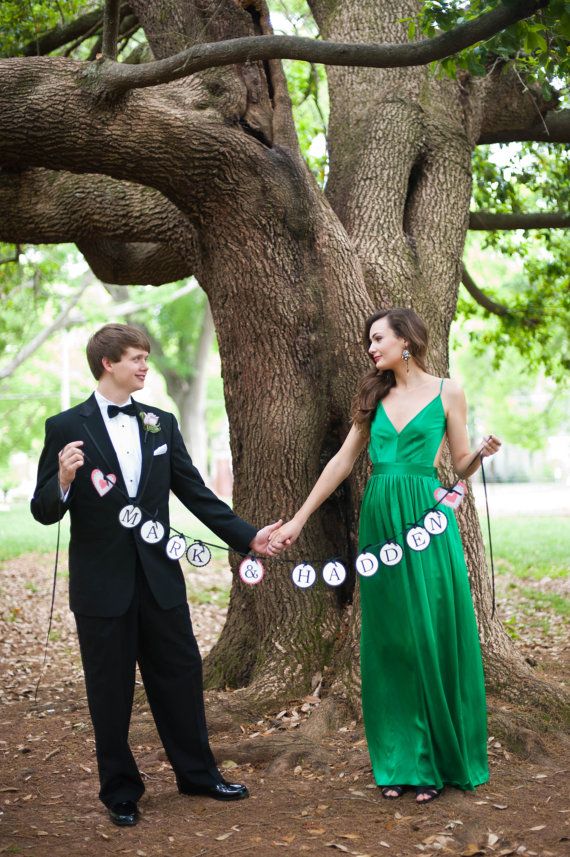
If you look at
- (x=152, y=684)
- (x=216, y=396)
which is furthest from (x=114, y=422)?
(x=216, y=396)

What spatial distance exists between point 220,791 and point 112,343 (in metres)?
2.32

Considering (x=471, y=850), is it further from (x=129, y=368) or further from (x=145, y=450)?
(x=129, y=368)

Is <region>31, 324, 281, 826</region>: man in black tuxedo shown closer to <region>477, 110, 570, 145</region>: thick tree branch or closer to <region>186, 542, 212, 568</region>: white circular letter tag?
<region>186, 542, 212, 568</region>: white circular letter tag

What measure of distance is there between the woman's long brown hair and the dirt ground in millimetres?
1900

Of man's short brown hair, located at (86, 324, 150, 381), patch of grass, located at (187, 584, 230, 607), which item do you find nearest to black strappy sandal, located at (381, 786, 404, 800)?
man's short brown hair, located at (86, 324, 150, 381)

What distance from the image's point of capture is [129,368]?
470 cm

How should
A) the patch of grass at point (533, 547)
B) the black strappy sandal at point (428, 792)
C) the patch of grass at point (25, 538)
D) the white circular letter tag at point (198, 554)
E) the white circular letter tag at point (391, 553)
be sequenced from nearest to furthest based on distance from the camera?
the black strappy sandal at point (428, 792) < the white circular letter tag at point (391, 553) < the white circular letter tag at point (198, 554) < the patch of grass at point (533, 547) < the patch of grass at point (25, 538)

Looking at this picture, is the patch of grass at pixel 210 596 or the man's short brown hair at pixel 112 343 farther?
the patch of grass at pixel 210 596

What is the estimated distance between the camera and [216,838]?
4430 mm

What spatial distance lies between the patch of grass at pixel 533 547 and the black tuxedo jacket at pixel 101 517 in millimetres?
10330

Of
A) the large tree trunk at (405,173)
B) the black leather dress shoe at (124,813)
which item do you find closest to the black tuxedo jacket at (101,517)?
the black leather dress shoe at (124,813)

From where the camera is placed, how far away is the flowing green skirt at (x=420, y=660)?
15.7 ft

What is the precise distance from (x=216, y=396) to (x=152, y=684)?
44298 millimetres

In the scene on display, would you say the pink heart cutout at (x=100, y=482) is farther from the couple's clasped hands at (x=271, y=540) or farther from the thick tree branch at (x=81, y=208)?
the thick tree branch at (x=81, y=208)
